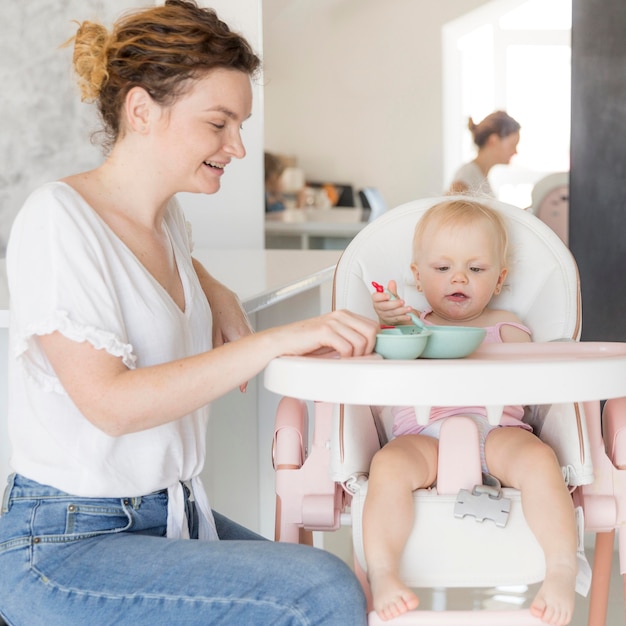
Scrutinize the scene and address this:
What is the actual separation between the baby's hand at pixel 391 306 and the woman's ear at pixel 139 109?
400 millimetres

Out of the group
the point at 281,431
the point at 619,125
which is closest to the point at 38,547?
the point at 281,431

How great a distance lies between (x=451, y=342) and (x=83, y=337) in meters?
0.46

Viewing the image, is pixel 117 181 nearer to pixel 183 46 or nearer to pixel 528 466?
pixel 183 46

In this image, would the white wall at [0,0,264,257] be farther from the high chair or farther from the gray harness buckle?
the gray harness buckle

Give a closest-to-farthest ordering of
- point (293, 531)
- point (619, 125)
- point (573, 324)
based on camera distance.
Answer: point (293, 531)
point (573, 324)
point (619, 125)

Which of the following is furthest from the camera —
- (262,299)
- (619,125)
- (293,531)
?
(619,125)

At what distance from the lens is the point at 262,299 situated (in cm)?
203

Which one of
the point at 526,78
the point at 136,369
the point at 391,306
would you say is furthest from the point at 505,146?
the point at 136,369

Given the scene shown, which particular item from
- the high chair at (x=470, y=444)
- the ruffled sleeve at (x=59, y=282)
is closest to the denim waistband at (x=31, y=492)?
the ruffled sleeve at (x=59, y=282)

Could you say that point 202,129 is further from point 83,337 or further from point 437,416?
point 437,416

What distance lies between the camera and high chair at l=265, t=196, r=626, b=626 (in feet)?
3.83

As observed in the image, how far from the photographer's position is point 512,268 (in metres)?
1.89

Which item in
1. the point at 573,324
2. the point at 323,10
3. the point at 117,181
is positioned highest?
the point at 323,10

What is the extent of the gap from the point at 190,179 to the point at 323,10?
25.5 feet
